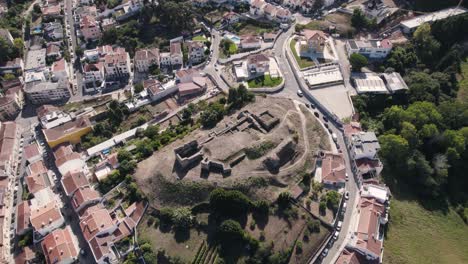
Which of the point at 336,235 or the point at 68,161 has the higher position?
the point at 68,161

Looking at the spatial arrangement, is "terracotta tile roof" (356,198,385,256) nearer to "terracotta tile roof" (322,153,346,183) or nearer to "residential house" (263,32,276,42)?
"terracotta tile roof" (322,153,346,183)

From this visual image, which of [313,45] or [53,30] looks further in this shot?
[53,30]

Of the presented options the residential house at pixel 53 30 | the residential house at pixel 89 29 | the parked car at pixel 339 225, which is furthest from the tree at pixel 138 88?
the parked car at pixel 339 225

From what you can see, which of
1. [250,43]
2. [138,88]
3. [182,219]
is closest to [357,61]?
[250,43]

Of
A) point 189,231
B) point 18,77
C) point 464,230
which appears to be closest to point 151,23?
point 18,77

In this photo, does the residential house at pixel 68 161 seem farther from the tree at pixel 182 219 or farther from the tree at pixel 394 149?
the tree at pixel 394 149

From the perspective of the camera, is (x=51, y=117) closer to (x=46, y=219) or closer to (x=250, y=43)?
(x=46, y=219)

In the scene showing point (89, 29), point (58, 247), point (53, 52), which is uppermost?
point (89, 29)

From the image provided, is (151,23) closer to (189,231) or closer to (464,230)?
(189,231)
